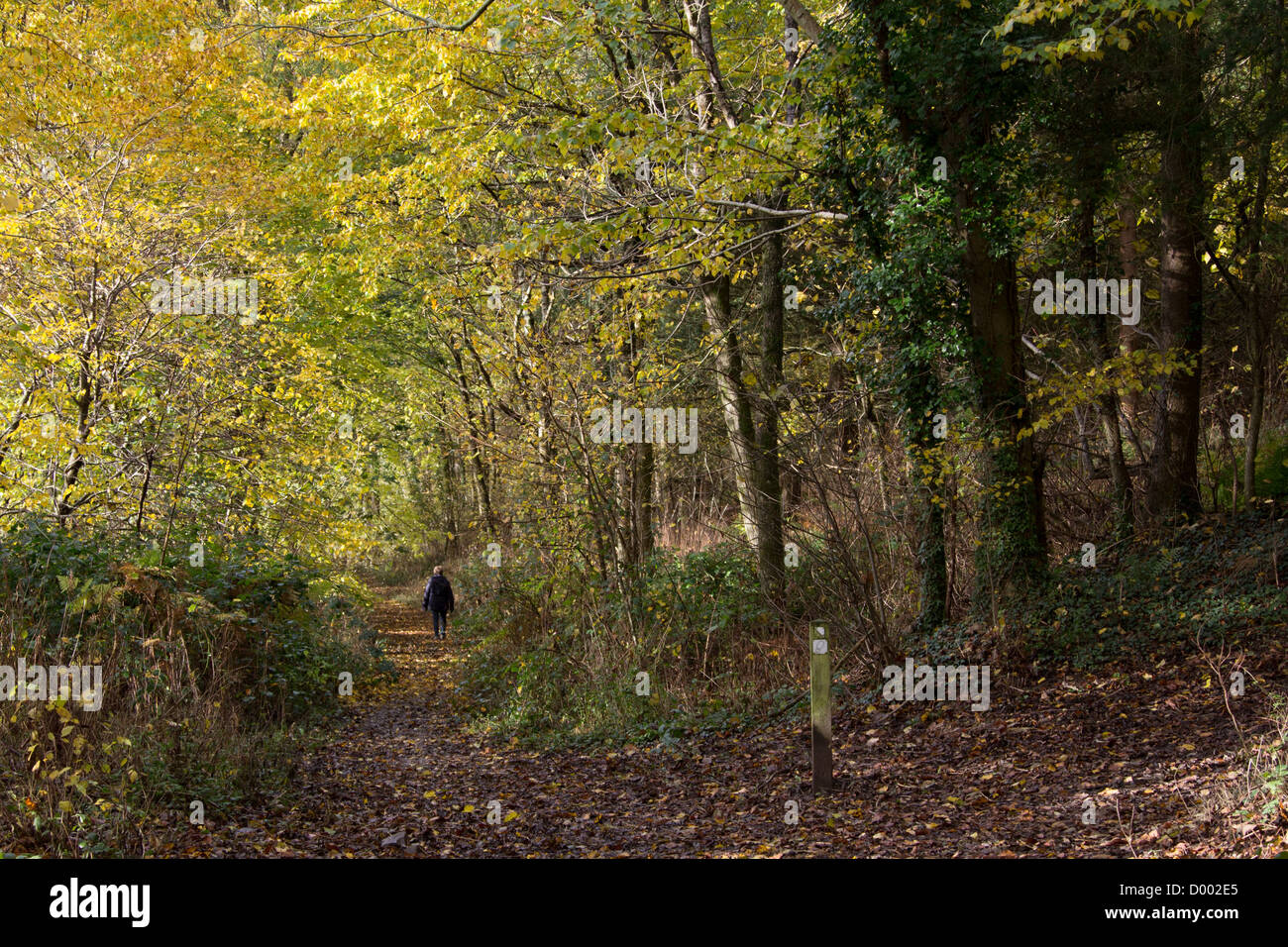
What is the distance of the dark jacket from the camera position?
61.7ft

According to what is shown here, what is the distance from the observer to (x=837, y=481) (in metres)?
9.50

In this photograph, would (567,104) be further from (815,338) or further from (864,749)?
(864,749)

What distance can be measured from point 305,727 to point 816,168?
7.88m
